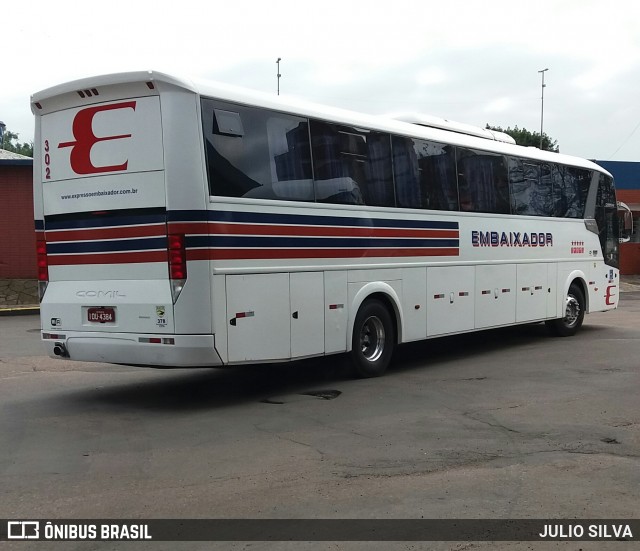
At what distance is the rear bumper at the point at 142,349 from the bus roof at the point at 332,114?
2.59m

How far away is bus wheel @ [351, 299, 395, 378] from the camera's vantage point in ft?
33.2

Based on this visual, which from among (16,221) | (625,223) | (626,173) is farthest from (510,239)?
(626,173)

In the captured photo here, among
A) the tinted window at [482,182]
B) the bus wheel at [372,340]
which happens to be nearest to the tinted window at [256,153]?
the bus wheel at [372,340]

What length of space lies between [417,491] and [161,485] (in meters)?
1.88

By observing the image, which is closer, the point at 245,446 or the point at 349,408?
the point at 245,446

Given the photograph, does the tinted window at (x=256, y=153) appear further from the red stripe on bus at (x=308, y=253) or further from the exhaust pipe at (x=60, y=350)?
the exhaust pipe at (x=60, y=350)

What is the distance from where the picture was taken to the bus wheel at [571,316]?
590 inches

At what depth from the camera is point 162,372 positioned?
11.2 m

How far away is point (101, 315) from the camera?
8.49 m

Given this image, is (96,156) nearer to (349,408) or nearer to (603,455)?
(349,408)

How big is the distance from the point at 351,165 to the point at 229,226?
7.80 ft

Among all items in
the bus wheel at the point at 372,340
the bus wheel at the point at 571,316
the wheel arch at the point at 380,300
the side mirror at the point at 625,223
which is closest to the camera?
the wheel arch at the point at 380,300

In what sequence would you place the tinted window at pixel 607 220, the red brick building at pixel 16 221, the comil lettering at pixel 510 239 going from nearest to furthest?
the comil lettering at pixel 510 239 < the tinted window at pixel 607 220 < the red brick building at pixel 16 221

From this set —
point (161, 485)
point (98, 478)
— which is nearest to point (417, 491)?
point (161, 485)
